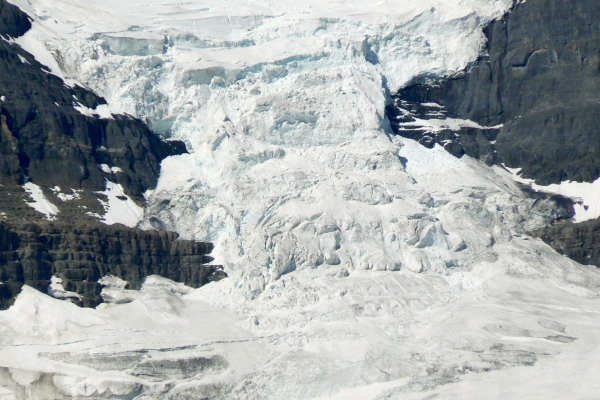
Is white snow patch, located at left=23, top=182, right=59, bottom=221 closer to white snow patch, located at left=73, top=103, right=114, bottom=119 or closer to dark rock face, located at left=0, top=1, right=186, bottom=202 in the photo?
dark rock face, located at left=0, top=1, right=186, bottom=202

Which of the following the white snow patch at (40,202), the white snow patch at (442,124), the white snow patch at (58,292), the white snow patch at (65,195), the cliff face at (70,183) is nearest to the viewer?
the white snow patch at (58,292)

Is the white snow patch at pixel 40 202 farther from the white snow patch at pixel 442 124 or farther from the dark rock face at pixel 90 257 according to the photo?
the white snow patch at pixel 442 124

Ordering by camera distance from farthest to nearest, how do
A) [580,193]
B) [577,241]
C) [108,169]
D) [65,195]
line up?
[580,193]
[108,169]
[577,241]
[65,195]

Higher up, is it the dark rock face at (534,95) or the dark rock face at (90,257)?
the dark rock face at (534,95)

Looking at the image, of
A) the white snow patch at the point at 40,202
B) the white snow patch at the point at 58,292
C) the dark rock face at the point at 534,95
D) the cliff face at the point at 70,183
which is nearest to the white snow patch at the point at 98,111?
the cliff face at the point at 70,183

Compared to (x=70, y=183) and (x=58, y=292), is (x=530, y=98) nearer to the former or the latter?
(x=70, y=183)

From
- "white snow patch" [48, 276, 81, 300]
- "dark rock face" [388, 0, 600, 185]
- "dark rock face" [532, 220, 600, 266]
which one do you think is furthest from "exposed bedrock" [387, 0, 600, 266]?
"white snow patch" [48, 276, 81, 300]

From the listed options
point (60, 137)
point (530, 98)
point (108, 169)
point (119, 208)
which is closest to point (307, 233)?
point (119, 208)
